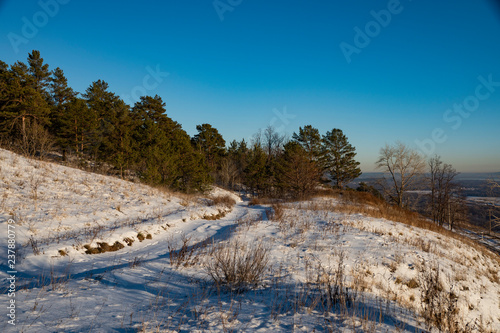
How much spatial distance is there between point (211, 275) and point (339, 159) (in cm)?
3689

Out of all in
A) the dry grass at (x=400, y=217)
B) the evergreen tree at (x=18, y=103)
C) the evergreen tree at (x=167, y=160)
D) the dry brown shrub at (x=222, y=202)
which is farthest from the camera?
the evergreen tree at (x=18, y=103)

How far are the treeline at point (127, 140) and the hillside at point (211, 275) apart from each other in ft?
26.3

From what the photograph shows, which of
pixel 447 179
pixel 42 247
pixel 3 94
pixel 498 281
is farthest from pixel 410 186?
pixel 3 94

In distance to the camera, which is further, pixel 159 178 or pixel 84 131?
pixel 84 131

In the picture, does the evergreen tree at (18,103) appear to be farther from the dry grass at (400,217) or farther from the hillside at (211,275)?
the dry grass at (400,217)

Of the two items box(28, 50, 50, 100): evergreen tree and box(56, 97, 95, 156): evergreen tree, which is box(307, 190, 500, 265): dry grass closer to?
box(56, 97, 95, 156): evergreen tree

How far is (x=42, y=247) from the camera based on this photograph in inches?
180

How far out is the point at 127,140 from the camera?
19.9m

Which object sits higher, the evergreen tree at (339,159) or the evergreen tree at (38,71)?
the evergreen tree at (38,71)

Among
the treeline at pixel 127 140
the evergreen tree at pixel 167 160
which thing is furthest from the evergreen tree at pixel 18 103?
the evergreen tree at pixel 167 160

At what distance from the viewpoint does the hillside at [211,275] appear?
8.14 ft

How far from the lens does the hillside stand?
97.7 inches

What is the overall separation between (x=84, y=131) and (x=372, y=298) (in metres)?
29.1

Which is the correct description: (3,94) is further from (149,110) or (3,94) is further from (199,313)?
(199,313)
